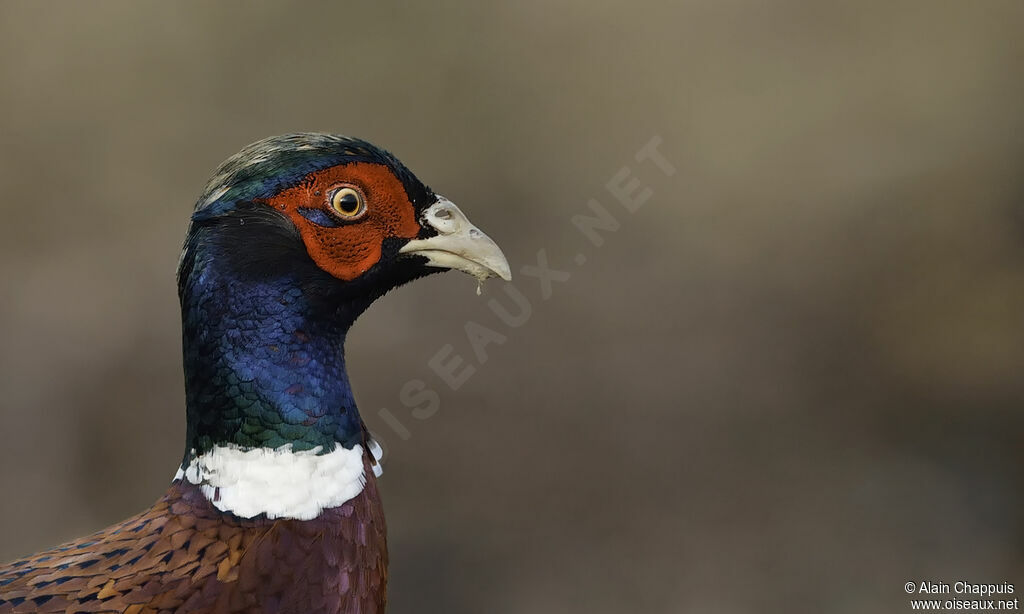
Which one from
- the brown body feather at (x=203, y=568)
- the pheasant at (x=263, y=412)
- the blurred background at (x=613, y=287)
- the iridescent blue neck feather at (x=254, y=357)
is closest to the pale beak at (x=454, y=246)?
the pheasant at (x=263, y=412)

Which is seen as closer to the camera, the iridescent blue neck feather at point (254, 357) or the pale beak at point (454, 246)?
the iridescent blue neck feather at point (254, 357)

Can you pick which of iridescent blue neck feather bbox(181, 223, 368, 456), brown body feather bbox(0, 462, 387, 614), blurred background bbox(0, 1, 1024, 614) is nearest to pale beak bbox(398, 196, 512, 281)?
iridescent blue neck feather bbox(181, 223, 368, 456)

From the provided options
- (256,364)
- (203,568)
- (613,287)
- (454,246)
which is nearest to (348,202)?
(454,246)

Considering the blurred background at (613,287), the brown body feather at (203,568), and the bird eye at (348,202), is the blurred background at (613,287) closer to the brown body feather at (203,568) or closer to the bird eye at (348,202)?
the brown body feather at (203,568)

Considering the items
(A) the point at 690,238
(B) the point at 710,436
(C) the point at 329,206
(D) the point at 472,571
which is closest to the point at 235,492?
(C) the point at 329,206

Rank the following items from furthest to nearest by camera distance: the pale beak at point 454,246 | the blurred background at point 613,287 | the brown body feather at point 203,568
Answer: the blurred background at point 613,287, the pale beak at point 454,246, the brown body feather at point 203,568

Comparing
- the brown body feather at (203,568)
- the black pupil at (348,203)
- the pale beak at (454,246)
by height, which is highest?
the black pupil at (348,203)

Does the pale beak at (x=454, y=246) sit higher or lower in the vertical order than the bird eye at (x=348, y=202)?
lower
